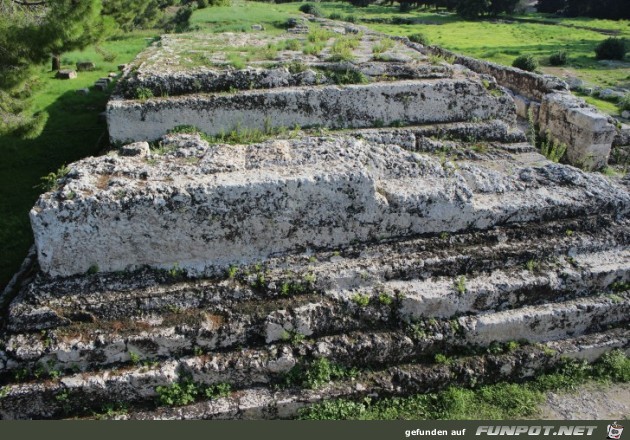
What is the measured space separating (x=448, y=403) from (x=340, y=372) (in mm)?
1021

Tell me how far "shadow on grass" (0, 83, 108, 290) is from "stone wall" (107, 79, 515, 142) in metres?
1.59

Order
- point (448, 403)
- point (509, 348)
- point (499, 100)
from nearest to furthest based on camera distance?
point (448, 403)
point (509, 348)
point (499, 100)

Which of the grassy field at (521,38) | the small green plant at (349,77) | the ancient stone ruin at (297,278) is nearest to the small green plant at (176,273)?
the ancient stone ruin at (297,278)

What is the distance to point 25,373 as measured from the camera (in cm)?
442

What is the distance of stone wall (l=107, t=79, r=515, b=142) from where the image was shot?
22.0 ft

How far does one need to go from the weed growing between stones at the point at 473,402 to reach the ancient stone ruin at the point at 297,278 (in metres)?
0.10

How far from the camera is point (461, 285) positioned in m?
5.11

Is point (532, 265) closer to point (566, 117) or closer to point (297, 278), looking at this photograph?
point (297, 278)

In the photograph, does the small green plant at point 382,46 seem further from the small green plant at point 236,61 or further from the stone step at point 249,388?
the stone step at point 249,388

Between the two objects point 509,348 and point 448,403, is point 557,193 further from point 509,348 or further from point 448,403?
point 448,403

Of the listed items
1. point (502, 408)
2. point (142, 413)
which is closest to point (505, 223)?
point (502, 408)

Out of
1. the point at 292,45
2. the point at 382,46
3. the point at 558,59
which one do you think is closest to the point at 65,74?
the point at 292,45

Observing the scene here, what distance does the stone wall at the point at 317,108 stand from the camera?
6695mm

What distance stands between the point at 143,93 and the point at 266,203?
9.86 feet
